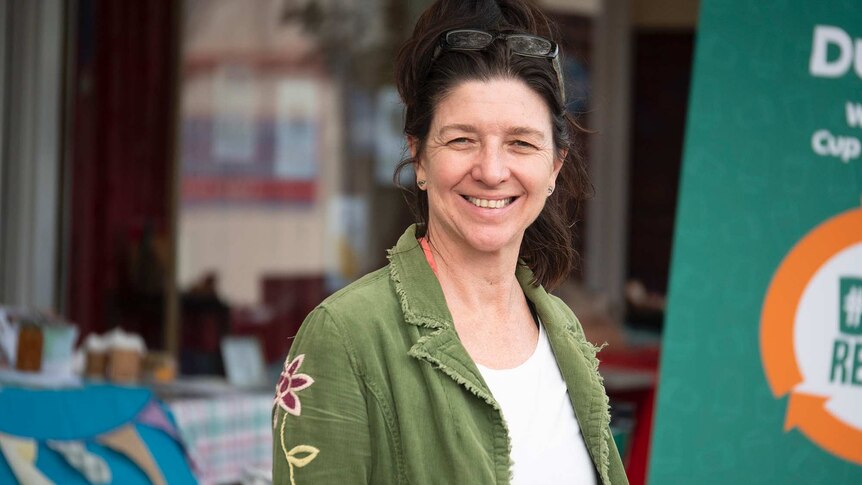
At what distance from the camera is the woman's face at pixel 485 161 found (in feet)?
5.33

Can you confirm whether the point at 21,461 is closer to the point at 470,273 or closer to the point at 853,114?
the point at 470,273

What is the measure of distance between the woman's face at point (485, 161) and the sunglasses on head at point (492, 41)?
0.05 metres

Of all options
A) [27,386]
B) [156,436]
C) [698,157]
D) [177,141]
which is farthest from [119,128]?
[698,157]

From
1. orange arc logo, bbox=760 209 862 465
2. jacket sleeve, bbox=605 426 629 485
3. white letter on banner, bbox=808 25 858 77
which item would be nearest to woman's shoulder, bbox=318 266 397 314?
jacket sleeve, bbox=605 426 629 485

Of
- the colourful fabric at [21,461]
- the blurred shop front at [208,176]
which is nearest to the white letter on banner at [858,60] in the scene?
the colourful fabric at [21,461]

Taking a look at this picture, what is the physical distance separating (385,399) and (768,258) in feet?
4.40

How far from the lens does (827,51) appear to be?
257 cm

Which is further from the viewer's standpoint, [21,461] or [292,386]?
[21,461]

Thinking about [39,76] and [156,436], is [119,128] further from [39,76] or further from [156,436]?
[156,436]

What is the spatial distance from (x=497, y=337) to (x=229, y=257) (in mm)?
4438

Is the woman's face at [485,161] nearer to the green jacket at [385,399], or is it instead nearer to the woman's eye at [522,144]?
the woman's eye at [522,144]

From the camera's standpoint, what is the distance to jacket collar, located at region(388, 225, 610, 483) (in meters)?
1.58

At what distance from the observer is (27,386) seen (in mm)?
3812

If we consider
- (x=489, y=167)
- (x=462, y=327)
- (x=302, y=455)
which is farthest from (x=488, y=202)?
(x=302, y=455)
